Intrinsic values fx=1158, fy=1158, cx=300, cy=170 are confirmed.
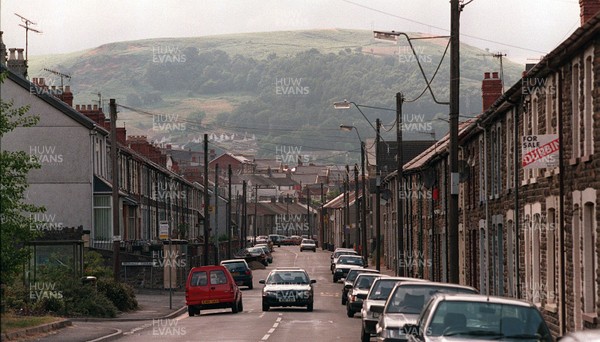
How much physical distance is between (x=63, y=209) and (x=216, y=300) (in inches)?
779

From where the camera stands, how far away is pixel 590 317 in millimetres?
23000

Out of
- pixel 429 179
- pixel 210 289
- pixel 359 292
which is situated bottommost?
pixel 210 289

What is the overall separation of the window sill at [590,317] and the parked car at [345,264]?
46.4 m

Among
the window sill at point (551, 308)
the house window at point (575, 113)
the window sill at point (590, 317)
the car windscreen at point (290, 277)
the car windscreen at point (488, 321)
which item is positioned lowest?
the car windscreen at point (290, 277)

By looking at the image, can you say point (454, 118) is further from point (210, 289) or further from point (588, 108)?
point (210, 289)

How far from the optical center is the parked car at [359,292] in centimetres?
3891

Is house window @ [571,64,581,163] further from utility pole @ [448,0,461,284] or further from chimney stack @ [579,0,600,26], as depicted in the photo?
utility pole @ [448,0,461,284]

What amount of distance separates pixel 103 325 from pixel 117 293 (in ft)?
24.5

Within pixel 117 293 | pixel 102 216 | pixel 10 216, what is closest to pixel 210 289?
pixel 117 293

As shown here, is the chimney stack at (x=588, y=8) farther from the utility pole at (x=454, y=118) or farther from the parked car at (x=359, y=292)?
the parked car at (x=359, y=292)

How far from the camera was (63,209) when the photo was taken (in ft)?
194

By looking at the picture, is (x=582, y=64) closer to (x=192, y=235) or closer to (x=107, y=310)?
(x=107, y=310)

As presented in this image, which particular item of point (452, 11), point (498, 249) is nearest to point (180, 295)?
point (498, 249)

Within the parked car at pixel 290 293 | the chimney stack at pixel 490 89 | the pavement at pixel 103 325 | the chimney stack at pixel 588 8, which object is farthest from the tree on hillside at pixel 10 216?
the chimney stack at pixel 490 89
